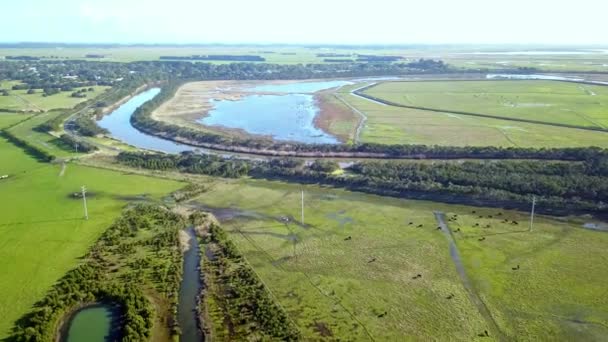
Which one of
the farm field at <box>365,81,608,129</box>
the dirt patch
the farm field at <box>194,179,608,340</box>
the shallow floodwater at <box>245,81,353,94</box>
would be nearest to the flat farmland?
the dirt patch

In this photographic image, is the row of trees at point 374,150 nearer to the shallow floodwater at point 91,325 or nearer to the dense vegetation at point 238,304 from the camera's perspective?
the dense vegetation at point 238,304

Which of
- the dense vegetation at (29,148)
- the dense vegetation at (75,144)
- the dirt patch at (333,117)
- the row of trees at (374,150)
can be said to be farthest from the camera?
the dirt patch at (333,117)

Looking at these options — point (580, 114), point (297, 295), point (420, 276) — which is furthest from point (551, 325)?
point (580, 114)

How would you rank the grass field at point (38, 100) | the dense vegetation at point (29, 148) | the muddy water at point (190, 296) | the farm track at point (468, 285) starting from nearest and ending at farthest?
the muddy water at point (190, 296) → the farm track at point (468, 285) → the dense vegetation at point (29, 148) → the grass field at point (38, 100)

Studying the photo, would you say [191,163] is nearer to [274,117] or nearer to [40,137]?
[40,137]

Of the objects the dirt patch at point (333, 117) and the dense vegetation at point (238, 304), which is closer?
the dense vegetation at point (238, 304)

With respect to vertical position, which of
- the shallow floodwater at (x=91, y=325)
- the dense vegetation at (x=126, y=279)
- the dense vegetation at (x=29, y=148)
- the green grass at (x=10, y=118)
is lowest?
the shallow floodwater at (x=91, y=325)

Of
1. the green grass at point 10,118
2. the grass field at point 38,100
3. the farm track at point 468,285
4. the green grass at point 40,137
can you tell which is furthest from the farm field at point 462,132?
the grass field at point 38,100

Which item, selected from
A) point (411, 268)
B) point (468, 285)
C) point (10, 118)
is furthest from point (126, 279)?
point (10, 118)
